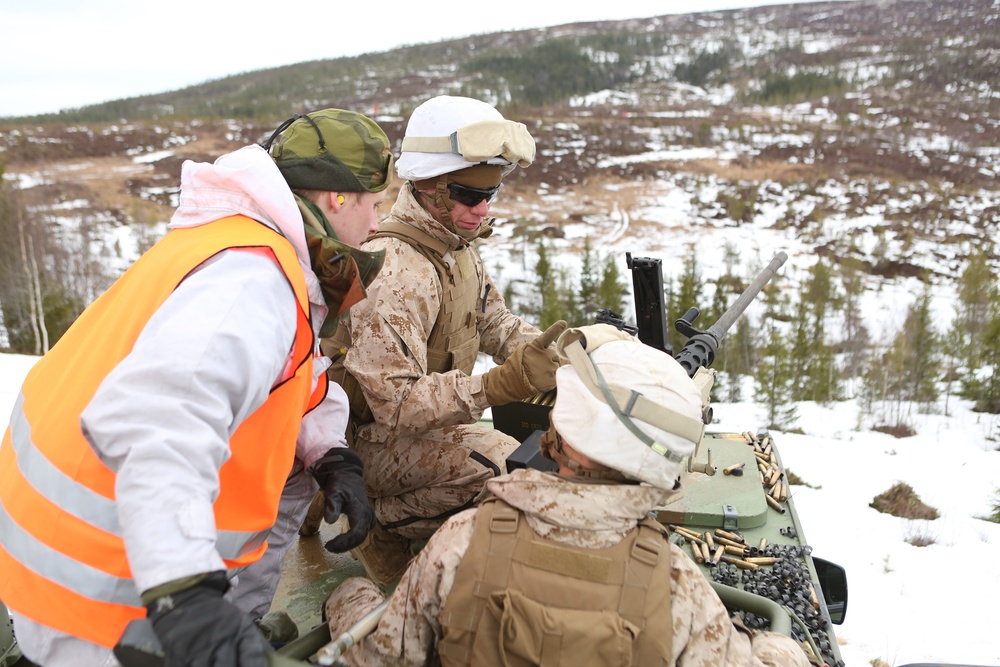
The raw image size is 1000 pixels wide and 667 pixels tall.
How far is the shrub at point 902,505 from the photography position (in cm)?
871

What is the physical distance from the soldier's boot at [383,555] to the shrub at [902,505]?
24.2 feet

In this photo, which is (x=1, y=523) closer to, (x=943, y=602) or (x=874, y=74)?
(x=943, y=602)

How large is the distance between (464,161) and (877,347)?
89.7 feet

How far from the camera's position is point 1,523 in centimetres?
188

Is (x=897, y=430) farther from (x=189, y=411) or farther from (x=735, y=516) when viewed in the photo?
(x=189, y=411)

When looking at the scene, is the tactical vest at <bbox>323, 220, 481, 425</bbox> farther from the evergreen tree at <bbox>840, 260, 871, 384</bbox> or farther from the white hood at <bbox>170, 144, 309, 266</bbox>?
the evergreen tree at <bbox>840, 260, 871, 384</bbox>

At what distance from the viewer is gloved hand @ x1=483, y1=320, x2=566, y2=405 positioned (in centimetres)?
294

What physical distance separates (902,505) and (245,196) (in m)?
9.08

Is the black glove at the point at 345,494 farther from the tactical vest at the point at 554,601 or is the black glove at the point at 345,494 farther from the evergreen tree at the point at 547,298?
the evergreen tree at the point at 547,298

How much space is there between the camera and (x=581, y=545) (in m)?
2.04

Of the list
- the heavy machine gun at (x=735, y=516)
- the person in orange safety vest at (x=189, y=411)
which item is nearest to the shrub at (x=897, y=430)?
the heavy machine gun at (x=735, y=516)

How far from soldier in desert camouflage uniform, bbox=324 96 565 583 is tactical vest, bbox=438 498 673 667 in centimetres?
108

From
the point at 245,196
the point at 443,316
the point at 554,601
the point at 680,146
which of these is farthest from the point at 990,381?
the point at 680,146

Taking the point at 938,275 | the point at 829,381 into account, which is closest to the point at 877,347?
the point at 829,381
